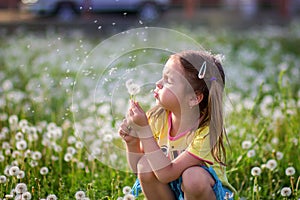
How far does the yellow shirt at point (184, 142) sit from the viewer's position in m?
2.23

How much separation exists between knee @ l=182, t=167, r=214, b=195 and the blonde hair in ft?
0.40

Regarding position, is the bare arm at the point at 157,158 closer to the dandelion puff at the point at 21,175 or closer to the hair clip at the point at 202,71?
the hair clip at the point at 202,71

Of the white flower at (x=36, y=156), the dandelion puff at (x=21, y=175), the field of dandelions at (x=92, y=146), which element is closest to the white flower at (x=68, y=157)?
the field of dandelions at (x=92, y=146)

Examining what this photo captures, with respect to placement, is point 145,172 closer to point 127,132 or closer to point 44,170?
point 127,132

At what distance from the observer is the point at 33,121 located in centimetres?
380

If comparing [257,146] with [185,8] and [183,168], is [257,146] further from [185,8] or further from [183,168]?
[185,8]

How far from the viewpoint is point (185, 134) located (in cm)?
232

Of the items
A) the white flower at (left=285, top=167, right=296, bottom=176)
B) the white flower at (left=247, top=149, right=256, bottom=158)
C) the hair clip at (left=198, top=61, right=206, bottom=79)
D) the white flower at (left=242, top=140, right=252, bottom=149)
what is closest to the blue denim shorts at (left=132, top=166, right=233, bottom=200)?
the hair clip at (left=198, top=61, right=206, bottom=79)

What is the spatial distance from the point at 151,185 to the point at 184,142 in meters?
0.20

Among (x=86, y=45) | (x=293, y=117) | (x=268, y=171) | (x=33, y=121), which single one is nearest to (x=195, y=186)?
(x=268, y=171)

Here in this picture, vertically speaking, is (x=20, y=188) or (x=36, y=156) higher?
(x=20, y=188)

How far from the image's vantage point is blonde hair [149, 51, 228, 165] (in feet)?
7.34

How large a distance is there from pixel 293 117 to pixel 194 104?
1.38 m

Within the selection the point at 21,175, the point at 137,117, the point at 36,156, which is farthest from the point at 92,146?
the point at 137,117
